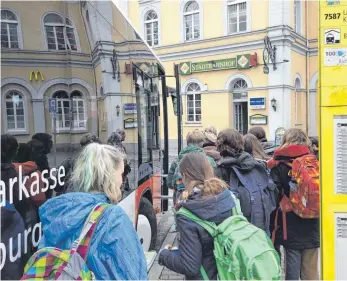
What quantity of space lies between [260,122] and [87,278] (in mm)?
20741

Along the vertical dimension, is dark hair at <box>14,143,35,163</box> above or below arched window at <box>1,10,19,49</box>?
below

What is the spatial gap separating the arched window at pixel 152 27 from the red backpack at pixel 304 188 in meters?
21.9

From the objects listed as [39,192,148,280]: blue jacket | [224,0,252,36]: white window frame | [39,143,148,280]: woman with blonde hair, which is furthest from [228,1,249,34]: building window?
[39,192,148,280]: blue jacket

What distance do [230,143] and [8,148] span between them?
207 centimetres

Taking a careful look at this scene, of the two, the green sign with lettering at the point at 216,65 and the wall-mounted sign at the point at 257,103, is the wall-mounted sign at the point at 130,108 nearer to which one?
the wall-mounted sign at the point at 257,103

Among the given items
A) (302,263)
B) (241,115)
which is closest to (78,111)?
(302,263)

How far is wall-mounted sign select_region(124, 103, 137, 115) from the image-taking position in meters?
4.64

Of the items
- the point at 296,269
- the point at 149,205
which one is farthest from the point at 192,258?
the point at 149,205

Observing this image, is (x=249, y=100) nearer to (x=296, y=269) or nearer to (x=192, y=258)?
(x=296, y=269)

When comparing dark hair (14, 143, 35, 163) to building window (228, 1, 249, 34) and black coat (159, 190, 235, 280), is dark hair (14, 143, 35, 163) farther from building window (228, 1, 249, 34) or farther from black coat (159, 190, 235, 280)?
building window (228, 1, 249, 34)

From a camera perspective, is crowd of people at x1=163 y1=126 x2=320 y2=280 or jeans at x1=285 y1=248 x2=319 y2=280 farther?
jeans at x1=285 y1=248 x2=319 y2=280

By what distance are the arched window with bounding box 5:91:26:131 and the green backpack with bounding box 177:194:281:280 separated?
3.79ft

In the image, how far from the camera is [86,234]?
1713 mm

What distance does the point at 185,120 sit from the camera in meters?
24.9
